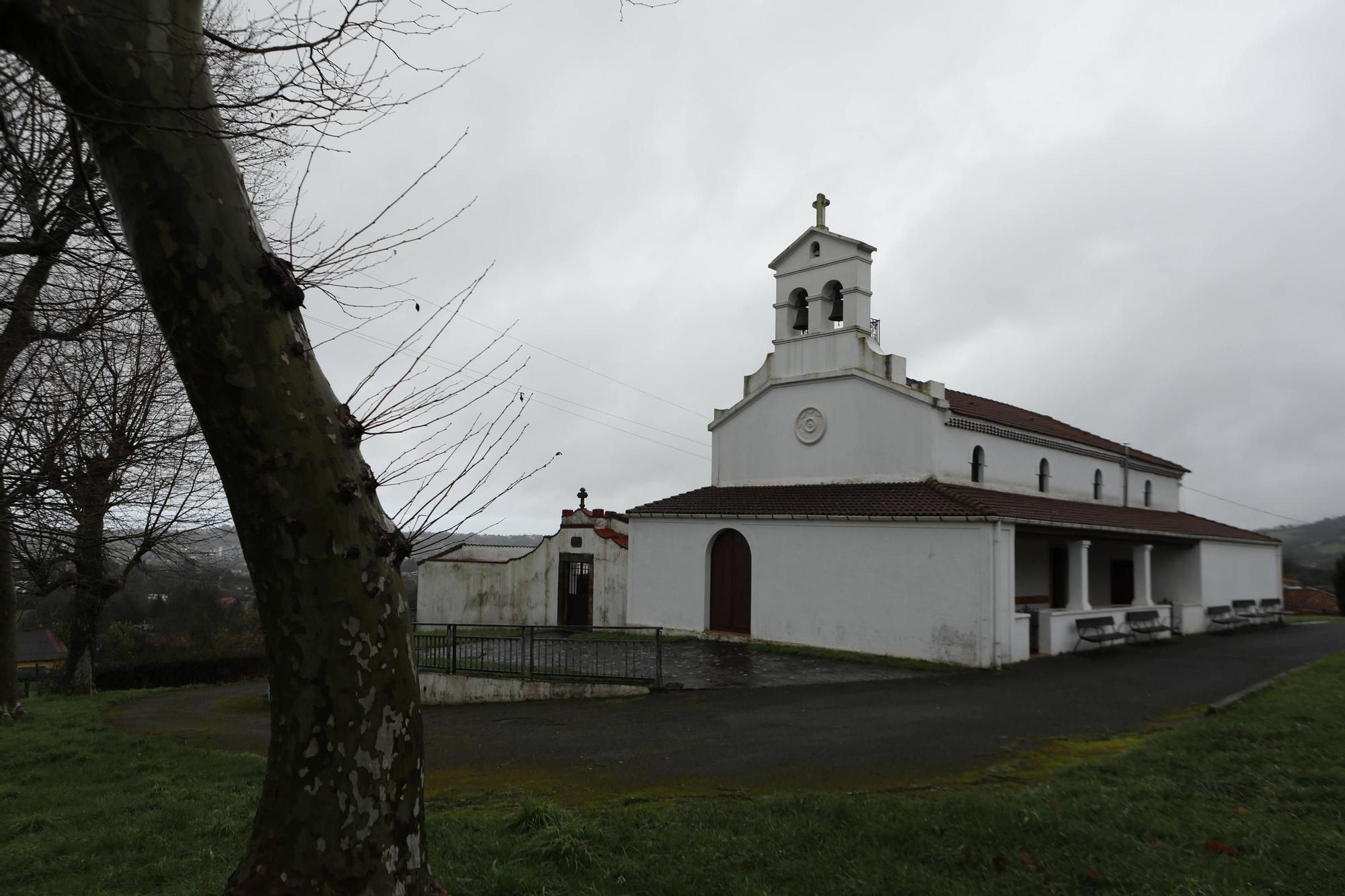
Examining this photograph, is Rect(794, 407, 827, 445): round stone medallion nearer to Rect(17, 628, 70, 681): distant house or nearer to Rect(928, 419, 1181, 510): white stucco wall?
Rect(928, 419, 1181, 510): white stucco wall

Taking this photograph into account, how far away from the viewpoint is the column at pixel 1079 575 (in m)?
19.1

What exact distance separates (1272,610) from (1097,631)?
1452 cm

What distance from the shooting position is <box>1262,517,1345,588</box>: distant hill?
5647cm

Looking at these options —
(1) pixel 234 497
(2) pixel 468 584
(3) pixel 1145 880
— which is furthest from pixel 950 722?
(2) pixel 468 584

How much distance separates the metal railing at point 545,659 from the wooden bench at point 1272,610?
2191cm

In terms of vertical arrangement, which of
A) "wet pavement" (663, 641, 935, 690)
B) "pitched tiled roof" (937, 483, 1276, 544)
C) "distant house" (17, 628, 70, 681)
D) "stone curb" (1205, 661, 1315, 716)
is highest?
"pitched tiled roof" (937, 483, 1276, 544)

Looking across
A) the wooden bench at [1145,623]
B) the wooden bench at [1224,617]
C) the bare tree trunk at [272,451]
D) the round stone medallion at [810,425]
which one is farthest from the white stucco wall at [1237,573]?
the bare tree trunk at [272,451]

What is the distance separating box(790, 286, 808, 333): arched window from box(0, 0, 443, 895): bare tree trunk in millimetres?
20522

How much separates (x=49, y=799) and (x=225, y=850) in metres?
3.38

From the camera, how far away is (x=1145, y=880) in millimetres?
4551

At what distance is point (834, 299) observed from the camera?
22.6 meters

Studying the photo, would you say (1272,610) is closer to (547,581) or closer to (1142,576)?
(1142,576)

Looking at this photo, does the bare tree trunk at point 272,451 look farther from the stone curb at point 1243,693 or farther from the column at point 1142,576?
the column at point 1142,576

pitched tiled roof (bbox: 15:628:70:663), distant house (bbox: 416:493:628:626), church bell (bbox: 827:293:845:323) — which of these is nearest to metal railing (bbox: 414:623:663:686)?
distant house (bbox: 416:493:628:626)
